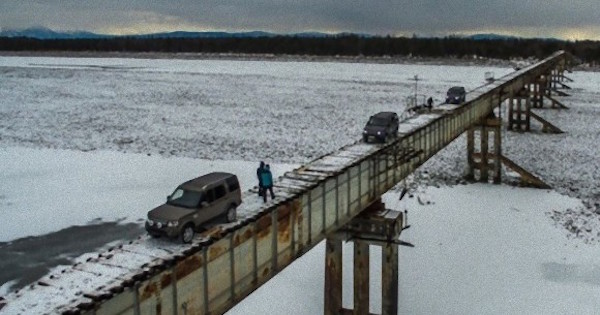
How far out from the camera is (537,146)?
51.6 meters

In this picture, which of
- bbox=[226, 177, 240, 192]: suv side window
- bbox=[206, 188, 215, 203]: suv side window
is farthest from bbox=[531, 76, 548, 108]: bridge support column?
bbox=[206, 188, 215, 203]: suv side window

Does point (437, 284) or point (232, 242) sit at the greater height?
point (232, 242)

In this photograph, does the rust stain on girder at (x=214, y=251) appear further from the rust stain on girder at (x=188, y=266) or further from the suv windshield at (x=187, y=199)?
the suv windshield at (x=187, y=199)

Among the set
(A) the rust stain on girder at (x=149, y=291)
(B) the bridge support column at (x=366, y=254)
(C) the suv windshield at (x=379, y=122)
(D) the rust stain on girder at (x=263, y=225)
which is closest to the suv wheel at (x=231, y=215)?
(D) the rust stain on girder at (x=263, y=225)

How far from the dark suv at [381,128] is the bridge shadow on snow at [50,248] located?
11.6 metres

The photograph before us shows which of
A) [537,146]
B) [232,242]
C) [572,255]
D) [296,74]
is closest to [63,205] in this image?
[232,242]

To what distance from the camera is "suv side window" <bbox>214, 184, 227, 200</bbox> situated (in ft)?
49.8

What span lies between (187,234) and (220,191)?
1723 millimetres

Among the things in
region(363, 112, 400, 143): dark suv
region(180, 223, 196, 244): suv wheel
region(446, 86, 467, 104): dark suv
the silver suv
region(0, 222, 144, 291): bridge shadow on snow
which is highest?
region(446, 86, 467, 104): dark suv

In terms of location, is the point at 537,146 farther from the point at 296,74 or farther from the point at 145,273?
the point at 296,74

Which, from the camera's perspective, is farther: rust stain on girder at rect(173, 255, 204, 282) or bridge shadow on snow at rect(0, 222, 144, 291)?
bridge shadow on snow at rect(0, 222, 144, 291)

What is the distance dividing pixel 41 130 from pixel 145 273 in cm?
5170

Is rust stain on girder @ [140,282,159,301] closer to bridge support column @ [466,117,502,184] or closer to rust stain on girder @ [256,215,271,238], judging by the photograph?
rust stain on girder @ [256,215,271,238]

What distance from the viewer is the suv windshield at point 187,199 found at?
48.3 ft
